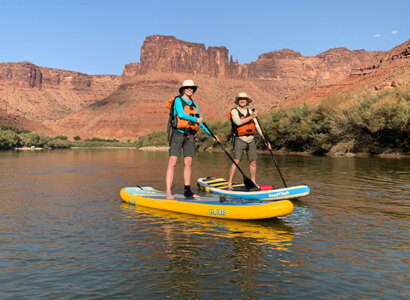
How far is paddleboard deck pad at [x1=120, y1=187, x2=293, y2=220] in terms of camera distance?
738 cm

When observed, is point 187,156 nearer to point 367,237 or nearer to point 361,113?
point 367,237

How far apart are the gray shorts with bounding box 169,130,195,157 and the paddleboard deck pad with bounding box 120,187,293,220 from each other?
1111 millimetres

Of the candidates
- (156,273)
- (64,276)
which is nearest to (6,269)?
(64,276)

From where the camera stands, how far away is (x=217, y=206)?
802cm

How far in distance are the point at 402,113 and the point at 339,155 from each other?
26.5 feet

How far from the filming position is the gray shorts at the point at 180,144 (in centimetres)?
906

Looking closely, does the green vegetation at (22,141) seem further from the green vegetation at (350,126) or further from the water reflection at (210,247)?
the water reflection at (210,247)

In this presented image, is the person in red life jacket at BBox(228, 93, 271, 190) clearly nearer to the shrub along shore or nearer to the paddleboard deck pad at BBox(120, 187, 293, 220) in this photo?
the paddleboard deck pad at BBox(120, 187, 293, 220)

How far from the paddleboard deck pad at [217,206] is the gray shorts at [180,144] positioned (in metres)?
1.11

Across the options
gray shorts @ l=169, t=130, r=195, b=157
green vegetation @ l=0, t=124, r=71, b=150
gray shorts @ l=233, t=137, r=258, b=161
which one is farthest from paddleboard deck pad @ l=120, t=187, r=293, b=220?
green vegetation @ l=0, t=124, r=71, b=150

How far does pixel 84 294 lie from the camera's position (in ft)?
13.8

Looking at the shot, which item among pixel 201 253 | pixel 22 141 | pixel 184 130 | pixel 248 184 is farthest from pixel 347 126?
pixel 22 141

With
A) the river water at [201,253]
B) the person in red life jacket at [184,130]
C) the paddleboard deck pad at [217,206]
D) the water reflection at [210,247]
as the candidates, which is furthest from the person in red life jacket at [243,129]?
the water reflection at [210,247]

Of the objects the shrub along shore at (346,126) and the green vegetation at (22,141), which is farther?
the green vegetation at (22,141)
